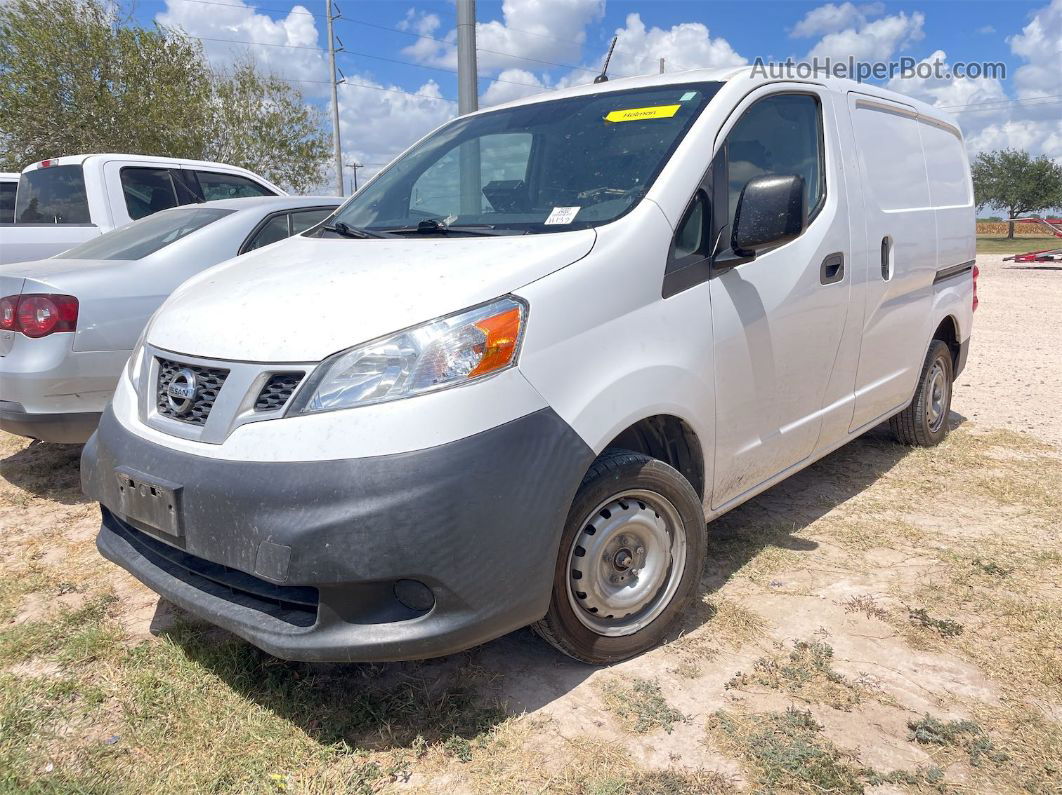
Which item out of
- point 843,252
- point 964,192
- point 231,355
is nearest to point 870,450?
point 964,192

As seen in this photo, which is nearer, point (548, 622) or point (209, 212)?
point (548, 622)

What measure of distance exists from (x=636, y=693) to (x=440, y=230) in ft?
5.62

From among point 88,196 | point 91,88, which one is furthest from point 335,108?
point 88,196

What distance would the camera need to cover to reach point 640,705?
8.09ft

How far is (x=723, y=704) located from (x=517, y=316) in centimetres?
136

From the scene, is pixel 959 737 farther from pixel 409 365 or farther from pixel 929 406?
pixel 929 406

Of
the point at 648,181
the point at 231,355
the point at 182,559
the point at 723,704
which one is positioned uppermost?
the point at 648,181

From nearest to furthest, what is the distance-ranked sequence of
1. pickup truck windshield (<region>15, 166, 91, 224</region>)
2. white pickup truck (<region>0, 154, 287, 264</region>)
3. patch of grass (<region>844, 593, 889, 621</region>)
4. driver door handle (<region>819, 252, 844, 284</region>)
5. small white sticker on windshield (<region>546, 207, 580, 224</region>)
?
small white sticker on windshield (<region>546, 207, 580, 224</region>) → patch of grass (<region>844, 593, 889, 621</region>) → driver door handle (<region>819, 252, 844, 284</region>) → white pickup truck (<region>0, 154, 287, 264</region>) → pickup truck windshield (<region>15, 166, 91, 224</region>)

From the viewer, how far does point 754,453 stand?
10.4ft

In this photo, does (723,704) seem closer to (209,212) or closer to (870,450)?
(870,450)

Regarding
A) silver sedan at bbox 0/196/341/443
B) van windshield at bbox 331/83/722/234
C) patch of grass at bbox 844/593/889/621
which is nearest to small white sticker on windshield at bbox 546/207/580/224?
van windshield at bbox 331/83/722/234

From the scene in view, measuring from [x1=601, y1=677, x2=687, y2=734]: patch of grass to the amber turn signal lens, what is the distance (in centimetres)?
114

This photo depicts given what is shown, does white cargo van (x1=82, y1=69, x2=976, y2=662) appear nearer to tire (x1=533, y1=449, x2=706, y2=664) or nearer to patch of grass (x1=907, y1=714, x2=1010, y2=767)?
tire (x1=533, y1=449, x2=706, y2=664)

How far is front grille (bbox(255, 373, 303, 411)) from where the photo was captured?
217 cm
